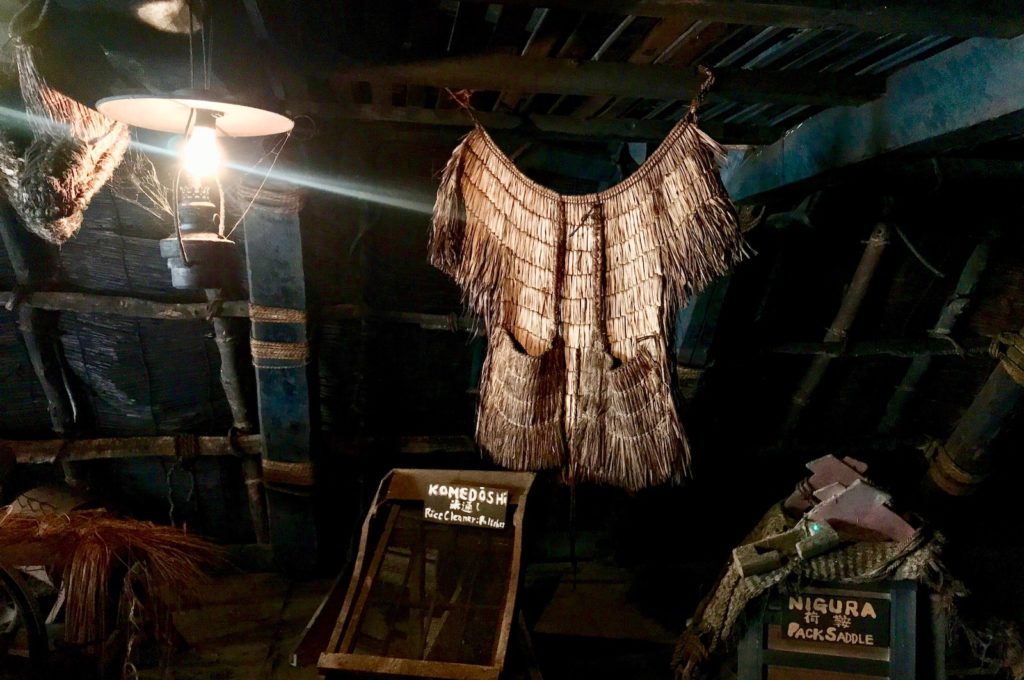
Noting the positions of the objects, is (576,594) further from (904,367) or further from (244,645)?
(904,367)

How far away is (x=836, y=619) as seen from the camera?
232 centimetres

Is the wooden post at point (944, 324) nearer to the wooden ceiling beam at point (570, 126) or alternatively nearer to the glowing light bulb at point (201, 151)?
the wooden ceiling beam at point (570, 126)

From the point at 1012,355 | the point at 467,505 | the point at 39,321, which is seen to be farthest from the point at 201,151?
the point at 1012,355

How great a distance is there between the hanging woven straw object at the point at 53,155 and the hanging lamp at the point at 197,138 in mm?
210

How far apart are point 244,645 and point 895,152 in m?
3.98

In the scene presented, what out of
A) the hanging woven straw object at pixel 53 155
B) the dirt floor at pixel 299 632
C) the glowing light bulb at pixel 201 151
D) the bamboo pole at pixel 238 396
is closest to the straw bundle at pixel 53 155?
the hanging woven straw object at pixel 53 155

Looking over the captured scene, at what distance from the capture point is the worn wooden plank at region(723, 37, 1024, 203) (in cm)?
149

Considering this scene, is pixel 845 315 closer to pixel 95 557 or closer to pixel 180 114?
pixel 180 114

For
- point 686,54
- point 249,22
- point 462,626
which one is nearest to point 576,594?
point 462,626

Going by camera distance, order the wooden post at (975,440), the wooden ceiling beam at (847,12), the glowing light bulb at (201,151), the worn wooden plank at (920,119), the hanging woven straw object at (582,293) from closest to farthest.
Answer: the wooden ceiling beam at (847,12), the worn wooden plank at (920,119), the glowing light bulb at (201,151), the hanging woven straw object at (582,293), the wooden post at (975,440)

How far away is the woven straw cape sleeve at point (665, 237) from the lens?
1.89 meters

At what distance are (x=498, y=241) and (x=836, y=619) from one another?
83.9 inches

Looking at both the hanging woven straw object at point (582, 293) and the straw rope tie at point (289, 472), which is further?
the straw rope tie at point (289, 472)

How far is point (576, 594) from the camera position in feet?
12.8
